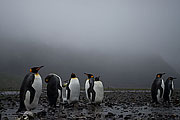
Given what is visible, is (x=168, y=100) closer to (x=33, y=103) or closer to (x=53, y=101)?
(x=53, y=101)

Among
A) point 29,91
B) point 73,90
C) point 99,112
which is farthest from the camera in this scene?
point 73,90

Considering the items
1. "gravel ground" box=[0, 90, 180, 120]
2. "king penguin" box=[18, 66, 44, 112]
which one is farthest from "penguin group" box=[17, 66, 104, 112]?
"gravel ground" box=[0, 90, 180, 120]

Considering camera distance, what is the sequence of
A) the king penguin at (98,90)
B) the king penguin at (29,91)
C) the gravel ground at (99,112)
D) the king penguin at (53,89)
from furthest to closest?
the king penguin at (98,90) < the king penguin at (53,89) < the king penguin at (29,91) < the gravel ground at (99,112)

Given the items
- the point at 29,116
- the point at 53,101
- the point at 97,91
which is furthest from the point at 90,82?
the point at 29,116

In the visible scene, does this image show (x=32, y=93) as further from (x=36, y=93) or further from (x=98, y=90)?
(x=98, y=90)

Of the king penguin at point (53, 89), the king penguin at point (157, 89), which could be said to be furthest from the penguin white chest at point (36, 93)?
the king penguin at point (157, 89)

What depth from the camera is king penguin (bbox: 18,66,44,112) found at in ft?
25.0

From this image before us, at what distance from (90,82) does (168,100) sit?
6057mm

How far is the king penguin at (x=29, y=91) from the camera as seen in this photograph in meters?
7.63

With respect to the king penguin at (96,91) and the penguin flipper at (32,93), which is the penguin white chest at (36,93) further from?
the king penguin at (96,91)

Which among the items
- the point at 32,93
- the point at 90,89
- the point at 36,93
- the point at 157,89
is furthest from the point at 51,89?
the point at 157,89

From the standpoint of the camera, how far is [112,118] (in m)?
6.84

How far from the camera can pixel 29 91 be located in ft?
25.1

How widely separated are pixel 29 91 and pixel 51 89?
1.99 meters
